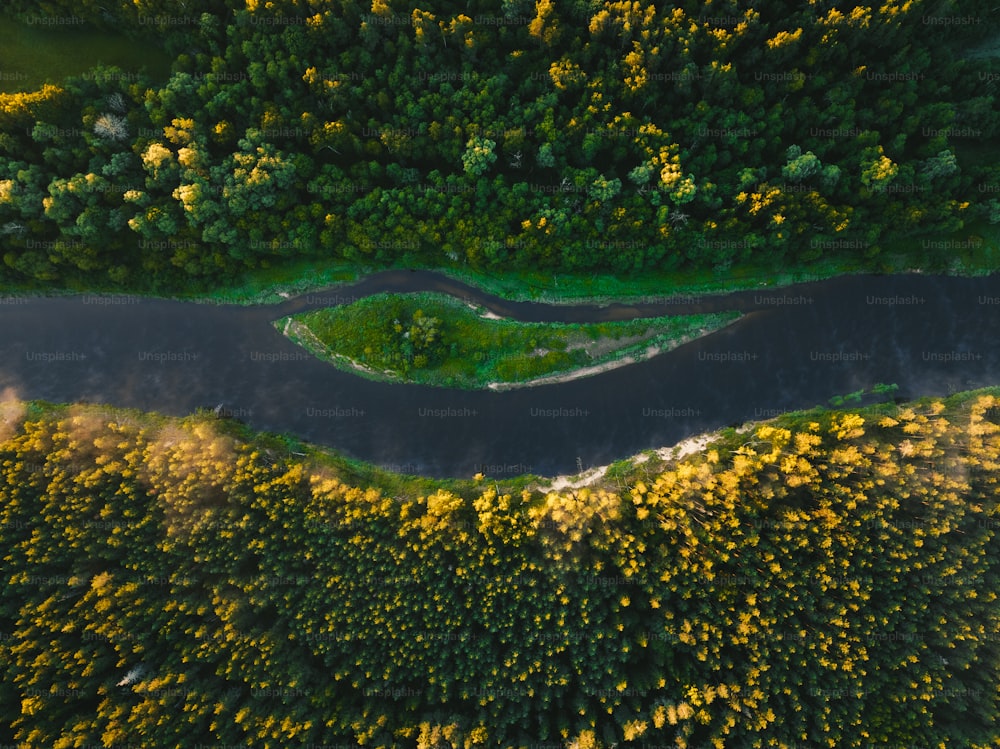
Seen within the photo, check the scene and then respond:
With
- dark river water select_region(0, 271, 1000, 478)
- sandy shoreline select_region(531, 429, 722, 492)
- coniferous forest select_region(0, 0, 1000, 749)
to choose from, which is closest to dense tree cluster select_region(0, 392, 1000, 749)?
coniferous forest select_region(0, 0, 1000, 749)

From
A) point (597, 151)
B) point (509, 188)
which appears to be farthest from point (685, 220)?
point (509, 188)

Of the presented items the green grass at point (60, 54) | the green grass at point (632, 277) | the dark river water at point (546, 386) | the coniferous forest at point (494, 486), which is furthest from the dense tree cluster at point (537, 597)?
the green grass at point (60, 54)

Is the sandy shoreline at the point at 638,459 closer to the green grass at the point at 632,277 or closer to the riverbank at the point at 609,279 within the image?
the riverbank at the point at 609,279

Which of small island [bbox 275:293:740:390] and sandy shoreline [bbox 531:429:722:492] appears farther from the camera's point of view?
small island [bbox 275:293:740:390]

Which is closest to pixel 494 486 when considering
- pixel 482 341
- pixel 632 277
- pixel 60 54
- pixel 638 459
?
pixel 482 341

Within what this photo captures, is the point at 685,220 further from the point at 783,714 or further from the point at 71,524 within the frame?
the point at 71,524

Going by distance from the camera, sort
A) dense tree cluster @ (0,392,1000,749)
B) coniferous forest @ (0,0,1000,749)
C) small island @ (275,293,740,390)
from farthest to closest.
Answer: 1. small island @ (275,293,740,390)
2. coniferous forest @ (0,0,1000,749)
3. dense tree cluster @ (0,392,1000,749)

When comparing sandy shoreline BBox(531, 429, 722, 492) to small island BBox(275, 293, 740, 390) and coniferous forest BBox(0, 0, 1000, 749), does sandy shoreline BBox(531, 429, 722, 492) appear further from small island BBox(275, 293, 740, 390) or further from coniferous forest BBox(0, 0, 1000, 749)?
small island BBox(275, 293, 740, 390)
